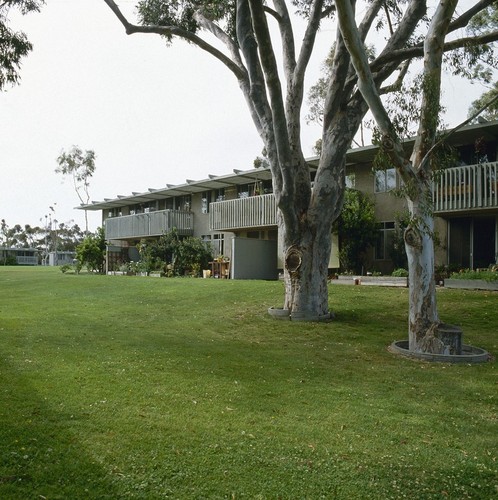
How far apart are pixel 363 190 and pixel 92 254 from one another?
821 inches

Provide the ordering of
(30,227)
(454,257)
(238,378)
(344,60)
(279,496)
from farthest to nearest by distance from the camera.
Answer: (30,227) → (454,257) → (344,60) → (238,378) → (279,496)

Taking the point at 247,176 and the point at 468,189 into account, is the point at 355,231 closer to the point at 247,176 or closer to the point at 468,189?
the point at 468,189

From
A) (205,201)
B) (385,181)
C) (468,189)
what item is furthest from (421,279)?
(205,201)

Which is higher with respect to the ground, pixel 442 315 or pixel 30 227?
pixel 30 227

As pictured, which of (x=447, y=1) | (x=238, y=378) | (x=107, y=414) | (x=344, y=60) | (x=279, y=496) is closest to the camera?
(x=279, y=496)

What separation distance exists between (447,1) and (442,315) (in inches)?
286

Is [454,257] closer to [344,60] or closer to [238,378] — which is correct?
[344,60]

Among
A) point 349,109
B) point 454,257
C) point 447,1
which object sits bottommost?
point 454,257

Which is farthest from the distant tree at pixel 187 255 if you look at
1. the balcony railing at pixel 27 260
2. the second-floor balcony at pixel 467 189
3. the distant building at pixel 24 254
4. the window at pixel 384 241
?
the balcony railing at pixel 27 260

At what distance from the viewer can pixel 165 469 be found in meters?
4.29

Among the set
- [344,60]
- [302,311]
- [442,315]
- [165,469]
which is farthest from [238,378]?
[344,60]

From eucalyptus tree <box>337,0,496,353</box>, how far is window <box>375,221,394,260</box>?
1316 cm

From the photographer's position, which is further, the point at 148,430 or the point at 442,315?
the point at 442,315

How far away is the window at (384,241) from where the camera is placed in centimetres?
2247
